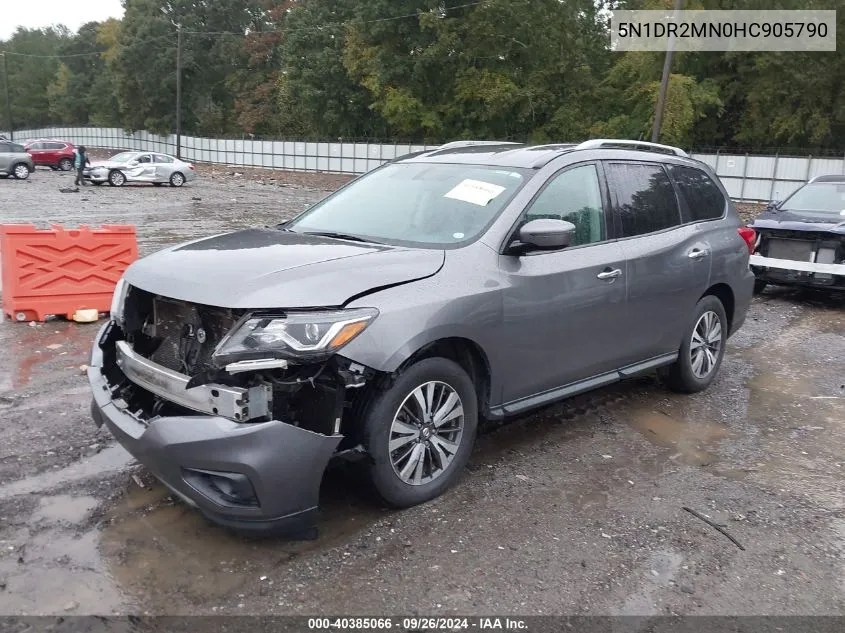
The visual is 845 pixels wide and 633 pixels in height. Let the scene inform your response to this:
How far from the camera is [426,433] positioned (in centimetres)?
388

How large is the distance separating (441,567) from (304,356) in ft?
3.69

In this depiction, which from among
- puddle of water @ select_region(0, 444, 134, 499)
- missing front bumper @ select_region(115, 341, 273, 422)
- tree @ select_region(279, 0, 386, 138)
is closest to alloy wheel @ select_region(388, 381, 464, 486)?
missing front bumper @ select_region(115, 341, 273, 422)

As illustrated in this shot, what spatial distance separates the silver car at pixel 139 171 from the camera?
29750 mm

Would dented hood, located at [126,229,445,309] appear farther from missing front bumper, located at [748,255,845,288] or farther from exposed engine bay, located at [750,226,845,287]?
exposed engine bay, located at [750,226,845,287]

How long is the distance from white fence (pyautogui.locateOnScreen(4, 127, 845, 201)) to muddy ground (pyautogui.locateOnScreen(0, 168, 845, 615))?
3.83 metres

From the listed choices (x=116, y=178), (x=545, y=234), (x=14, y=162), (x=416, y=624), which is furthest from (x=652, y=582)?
(x=14, y=162)

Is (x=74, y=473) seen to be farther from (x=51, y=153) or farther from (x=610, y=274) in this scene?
(x=51, y=153)

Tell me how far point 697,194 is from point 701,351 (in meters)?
1.24

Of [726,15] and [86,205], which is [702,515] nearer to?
[86,205]

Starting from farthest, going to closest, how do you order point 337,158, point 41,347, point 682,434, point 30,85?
1. point 30,85
2. point 337,158
3. point 41,347
4. point 682,434

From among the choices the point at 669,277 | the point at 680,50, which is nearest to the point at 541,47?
the point at 680,50

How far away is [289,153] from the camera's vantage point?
50906 mm

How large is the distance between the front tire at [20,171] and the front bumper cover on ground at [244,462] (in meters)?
32.4

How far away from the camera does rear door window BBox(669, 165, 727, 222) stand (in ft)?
19.2
